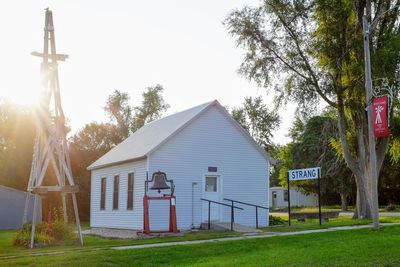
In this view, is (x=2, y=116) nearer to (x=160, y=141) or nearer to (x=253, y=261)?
(x=160, y=141)

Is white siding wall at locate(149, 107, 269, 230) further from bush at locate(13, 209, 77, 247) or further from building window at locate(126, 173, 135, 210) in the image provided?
bush at locate(13, 209, 77, 247)

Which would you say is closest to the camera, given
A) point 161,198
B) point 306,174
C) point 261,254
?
point 261,254

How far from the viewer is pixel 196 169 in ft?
75.4

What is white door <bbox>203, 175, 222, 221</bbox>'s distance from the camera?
22.9 meters

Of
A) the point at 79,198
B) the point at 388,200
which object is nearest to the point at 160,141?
the point at 79,198

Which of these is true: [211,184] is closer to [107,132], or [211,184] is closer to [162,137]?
[162,137]

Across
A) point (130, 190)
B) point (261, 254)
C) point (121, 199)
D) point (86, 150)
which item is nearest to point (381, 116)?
point (261, 254)

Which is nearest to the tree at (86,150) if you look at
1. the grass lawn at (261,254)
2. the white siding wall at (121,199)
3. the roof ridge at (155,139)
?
the white siding wall at (121,199)

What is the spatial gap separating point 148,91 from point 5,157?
2435 cm

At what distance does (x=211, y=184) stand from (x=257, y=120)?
47728mm

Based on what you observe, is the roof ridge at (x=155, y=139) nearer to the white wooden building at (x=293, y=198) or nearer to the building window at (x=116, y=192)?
the building window at (x=116, y=192)

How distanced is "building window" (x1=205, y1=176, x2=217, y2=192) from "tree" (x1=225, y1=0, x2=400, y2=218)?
539cm

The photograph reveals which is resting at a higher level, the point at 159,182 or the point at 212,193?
the point at 159,182

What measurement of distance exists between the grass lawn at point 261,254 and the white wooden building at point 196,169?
8042mm
